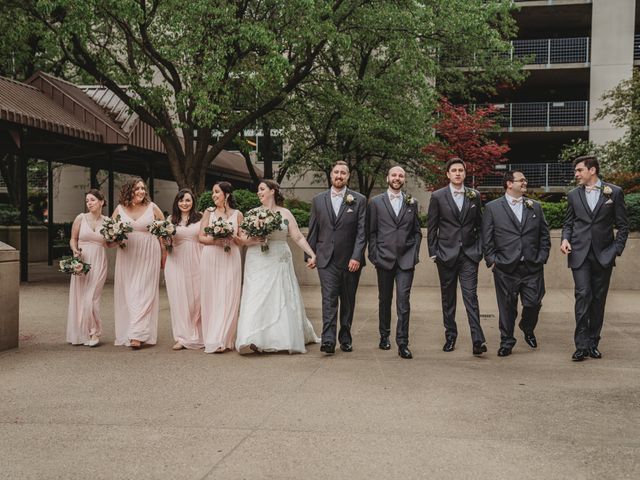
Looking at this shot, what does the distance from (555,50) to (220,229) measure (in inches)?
1227

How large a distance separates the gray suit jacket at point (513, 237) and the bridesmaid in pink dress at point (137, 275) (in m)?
4.17

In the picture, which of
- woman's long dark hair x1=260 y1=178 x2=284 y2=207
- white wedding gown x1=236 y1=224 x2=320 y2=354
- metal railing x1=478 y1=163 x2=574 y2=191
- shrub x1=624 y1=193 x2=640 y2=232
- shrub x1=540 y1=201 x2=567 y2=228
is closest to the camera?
white wedding gown x1=236 y1=224 x2=320 y2=354

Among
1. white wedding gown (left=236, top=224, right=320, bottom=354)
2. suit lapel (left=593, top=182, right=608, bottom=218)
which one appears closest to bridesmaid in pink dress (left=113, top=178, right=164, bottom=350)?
white wedding gown (left=236, top=224, right=320, bottom=354)

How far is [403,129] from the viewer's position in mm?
22891

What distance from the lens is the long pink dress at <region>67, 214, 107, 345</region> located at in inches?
346

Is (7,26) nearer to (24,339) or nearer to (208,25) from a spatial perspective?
(208,25)

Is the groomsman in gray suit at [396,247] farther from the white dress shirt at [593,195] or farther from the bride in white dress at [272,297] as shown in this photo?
the white dress shirt at [593,195]

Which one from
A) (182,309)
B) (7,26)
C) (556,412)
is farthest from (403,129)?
(556,412)

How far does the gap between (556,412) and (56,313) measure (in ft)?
30.1

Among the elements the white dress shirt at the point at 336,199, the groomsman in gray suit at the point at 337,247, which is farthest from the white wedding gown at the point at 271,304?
the white dress shirt at the point at 336,199

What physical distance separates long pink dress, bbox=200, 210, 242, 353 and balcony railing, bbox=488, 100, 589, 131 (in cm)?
2817

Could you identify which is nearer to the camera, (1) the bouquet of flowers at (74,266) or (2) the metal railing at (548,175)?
(1) the bouquet of flowers at (74,266)

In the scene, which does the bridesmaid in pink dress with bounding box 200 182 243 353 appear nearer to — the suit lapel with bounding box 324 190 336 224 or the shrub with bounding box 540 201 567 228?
the suit lapel with bounding box 324 190 336 224

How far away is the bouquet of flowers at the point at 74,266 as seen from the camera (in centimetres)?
861
